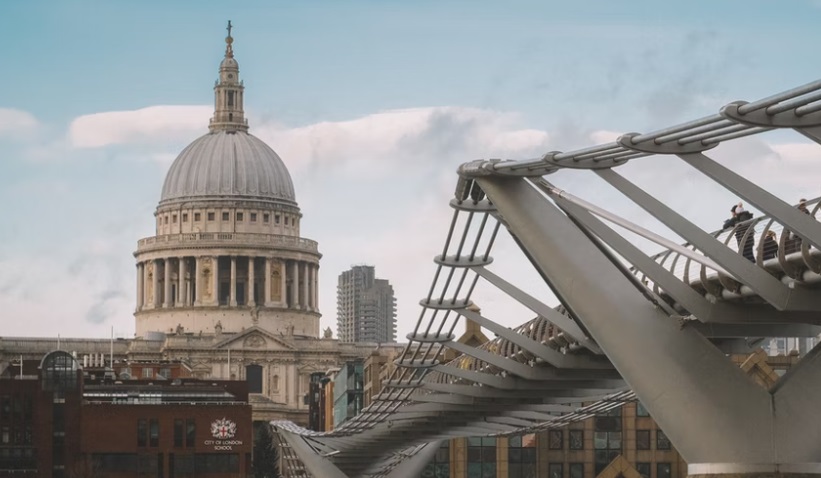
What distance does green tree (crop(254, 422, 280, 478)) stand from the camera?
167375 millimetres

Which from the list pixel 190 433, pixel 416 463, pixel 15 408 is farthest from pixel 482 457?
pixel 15 408

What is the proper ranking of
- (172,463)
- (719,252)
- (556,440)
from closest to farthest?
(719,252), (556,440), (172,463)

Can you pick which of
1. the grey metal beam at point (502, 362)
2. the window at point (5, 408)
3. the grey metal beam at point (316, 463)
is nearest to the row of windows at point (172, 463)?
the window at point (5, 408)

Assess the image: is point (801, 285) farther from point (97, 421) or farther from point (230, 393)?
point (230, 393)

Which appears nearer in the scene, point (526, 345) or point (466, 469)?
point (526, 345)

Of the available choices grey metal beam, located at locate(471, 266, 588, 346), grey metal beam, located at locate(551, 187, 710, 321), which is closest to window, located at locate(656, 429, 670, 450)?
grey metal beam, located at locate(471, 266, 588, 346)

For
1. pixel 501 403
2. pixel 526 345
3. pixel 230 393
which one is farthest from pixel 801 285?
pixel 230 393

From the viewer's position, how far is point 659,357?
131 feet

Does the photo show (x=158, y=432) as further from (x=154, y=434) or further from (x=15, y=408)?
(x=15, y=408)

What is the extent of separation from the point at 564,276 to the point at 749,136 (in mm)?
7979

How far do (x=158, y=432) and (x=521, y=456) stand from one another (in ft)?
80.9

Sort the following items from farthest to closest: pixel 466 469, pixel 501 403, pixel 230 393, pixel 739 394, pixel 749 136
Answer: pixel 230 393
pixel 466 469
pixel 501 403
pixel 739 394
pixel 749 136

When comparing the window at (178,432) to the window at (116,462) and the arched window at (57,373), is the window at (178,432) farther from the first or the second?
the arched window at (57,373)

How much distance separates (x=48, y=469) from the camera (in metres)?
124
